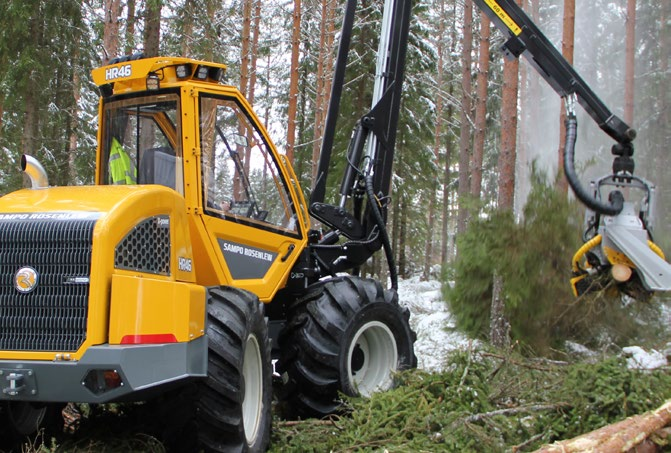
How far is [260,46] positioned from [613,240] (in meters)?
19.0

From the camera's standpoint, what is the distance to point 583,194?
7633 mm

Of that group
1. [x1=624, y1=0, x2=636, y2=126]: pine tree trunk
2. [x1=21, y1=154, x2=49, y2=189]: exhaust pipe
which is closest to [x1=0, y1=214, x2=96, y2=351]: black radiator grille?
[x1=21, y1=154, x2=49, y2=189]: exhaust pipe

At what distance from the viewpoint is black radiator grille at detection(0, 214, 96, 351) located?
395 centimetres

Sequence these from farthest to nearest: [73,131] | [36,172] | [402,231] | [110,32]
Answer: [402,231], [73,131], [110,32], [36,172]

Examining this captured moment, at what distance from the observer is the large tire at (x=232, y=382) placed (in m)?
4.35

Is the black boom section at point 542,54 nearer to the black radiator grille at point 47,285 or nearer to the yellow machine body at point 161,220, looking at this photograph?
the yellow machine body at point 161,220

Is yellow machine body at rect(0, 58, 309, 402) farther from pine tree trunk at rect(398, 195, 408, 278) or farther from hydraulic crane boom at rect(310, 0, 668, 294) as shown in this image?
pine tree trunk at rect(398, 195, 408, 278)

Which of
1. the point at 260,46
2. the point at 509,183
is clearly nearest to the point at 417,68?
the point at 260,46

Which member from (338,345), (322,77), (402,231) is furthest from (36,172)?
(402,231)

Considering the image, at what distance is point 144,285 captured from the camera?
398cm

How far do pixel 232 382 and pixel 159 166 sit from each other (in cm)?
193

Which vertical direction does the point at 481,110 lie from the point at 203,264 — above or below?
above

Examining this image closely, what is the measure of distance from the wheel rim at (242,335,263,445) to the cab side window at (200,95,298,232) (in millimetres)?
1148

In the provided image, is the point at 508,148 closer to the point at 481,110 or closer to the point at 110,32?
the point at 110,32
